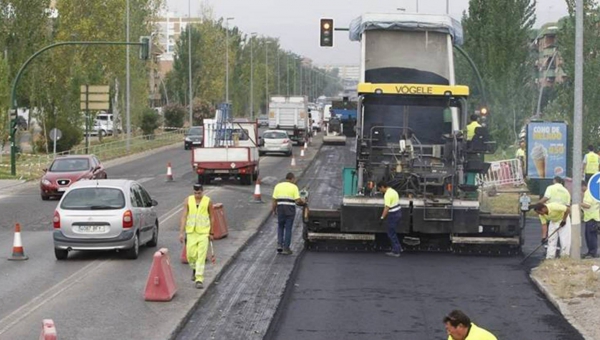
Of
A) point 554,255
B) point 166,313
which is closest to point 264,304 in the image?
point 166,313

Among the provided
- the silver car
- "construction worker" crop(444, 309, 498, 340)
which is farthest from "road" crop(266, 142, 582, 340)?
"construction worker" crop(444, 309, 498, 340)

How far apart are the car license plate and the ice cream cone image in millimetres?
17468

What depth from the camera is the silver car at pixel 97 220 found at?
18.9 meters

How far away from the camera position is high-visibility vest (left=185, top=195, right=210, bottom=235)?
1597 cm

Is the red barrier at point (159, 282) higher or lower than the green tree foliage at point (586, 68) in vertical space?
lower

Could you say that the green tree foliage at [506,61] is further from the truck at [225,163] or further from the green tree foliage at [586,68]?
the truck at [225,163]

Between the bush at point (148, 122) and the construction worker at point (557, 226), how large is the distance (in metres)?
59.5

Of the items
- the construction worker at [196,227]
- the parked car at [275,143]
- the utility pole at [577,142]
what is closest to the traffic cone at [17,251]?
the construction worker at [196,227]

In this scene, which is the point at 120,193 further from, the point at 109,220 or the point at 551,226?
the point at 551,226

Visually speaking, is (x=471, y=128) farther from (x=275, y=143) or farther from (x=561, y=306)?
(x=275, y=143)

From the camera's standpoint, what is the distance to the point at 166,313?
13.8 meters

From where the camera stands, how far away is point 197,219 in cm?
1598

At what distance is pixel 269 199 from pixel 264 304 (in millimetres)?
18173

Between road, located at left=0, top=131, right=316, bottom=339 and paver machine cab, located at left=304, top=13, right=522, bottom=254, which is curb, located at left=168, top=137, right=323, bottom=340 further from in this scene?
paver machine cab, located at left=304, top=13, right=522, bottom=254
